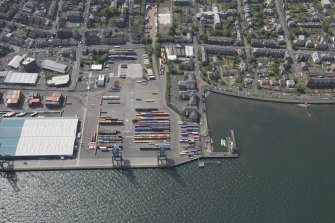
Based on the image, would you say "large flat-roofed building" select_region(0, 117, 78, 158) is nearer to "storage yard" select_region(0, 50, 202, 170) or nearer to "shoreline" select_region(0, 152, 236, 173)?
"storage yard" select_region(0, 50, 202, 170)

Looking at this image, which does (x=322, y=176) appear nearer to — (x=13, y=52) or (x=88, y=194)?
(x=88, y=194)

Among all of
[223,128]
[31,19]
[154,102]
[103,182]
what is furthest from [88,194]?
[31,19]

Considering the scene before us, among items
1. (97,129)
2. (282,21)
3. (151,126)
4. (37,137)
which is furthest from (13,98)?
(282,21)

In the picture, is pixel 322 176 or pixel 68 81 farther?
pixel 68 81

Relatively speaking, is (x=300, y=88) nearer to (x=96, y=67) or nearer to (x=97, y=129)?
(x=97, y=129)

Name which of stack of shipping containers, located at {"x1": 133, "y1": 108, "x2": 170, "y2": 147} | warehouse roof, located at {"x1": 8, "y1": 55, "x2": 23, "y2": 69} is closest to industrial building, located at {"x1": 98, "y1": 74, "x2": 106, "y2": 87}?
stack of shipping containers, located at {"x1": 133, "y1": 108, "x2": 170, "y2": 147}

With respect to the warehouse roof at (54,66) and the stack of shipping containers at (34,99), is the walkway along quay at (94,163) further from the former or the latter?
the warehouse roof at (54,66)
